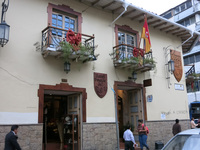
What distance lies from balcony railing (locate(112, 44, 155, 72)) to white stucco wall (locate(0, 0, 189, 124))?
408 mm

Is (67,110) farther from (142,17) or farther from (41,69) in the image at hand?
(142,17)

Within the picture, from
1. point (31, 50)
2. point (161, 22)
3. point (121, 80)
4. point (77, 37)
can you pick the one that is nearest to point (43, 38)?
point (31, 50)

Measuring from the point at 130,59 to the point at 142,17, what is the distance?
3.40 m

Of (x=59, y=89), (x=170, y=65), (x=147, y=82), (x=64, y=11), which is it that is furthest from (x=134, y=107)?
(x=64, y=11)

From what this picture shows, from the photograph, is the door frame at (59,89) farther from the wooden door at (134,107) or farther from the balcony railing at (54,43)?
the wooden door at (134,107)

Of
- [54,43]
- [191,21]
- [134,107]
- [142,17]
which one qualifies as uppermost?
[191,21]

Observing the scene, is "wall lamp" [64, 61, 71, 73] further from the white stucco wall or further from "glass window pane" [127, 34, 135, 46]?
"glass window pane" [127, 34, 135, 46]

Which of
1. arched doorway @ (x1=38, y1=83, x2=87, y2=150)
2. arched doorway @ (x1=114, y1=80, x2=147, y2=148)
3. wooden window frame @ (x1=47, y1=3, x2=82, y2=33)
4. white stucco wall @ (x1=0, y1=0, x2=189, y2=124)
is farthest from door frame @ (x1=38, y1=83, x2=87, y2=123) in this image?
wooden window frame @ (x1=47, y1=3, x2=82, y2=33)

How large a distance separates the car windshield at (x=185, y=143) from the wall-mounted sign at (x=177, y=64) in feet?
34.0

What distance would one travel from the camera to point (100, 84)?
37.3 feet

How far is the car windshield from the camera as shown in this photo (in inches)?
190

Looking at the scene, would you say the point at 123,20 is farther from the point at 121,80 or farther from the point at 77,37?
the point at 77,37

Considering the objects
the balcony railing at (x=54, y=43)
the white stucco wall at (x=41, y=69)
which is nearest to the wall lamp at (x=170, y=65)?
the white stucco wall at (x=41, y=69)

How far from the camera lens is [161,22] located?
14320 mm
